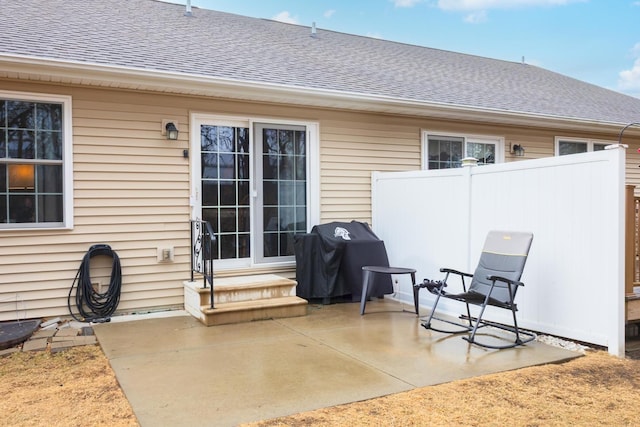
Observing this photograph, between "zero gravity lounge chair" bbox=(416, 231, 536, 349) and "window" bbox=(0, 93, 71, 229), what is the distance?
3786 millimetres

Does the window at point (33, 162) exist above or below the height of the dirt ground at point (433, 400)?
above

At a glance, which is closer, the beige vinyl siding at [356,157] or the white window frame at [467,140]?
the beige vinyl siding at [356,157]

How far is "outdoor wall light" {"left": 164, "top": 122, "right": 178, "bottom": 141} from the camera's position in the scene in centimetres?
549

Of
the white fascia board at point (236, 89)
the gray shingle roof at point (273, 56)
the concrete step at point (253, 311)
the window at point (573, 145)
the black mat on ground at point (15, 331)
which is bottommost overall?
the black mat on ground at point (15, 331)

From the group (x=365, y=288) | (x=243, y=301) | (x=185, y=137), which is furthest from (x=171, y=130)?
(x=365, y=288)

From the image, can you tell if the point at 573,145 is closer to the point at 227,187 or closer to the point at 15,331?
the point at 227,187

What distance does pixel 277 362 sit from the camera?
3750mm

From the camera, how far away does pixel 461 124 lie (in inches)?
291

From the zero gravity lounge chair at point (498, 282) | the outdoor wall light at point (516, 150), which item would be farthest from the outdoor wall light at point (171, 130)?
the outdoor wall light at point (516, 150)

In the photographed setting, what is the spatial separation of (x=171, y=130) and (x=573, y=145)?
6.63 m

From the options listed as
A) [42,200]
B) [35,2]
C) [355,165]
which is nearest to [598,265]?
[355,165]

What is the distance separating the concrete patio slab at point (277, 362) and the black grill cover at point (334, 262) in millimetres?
621

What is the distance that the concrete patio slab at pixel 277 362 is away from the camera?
9.73ft

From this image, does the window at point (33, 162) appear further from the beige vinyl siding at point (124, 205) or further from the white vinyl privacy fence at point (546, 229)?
the white vinyl privacy fence at point (546, 229)
